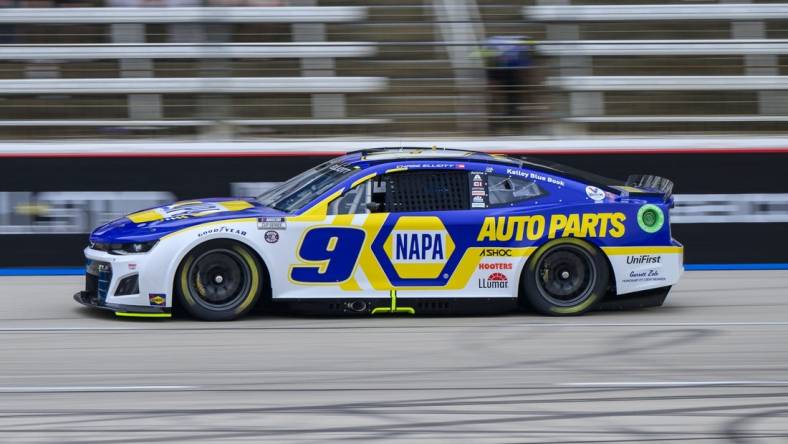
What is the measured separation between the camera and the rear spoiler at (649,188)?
9.25 metres

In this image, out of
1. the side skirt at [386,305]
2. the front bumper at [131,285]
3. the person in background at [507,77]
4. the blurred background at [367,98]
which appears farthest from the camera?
the person in background at [507,77]

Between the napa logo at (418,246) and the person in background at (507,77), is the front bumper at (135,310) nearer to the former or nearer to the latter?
the napa logo at (418,246)

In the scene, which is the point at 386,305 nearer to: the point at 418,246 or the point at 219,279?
the point at 418,246

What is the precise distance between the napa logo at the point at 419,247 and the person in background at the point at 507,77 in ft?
13.5

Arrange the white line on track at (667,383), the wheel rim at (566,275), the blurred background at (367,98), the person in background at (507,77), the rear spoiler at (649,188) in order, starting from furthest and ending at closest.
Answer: the person in background at (507,77) < the blurred background at (367,98) < the rear spoiler at (649,188) < the wheel rim at (566,275) < the white line on track at (667,383)

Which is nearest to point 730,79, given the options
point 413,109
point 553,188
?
point 413,109

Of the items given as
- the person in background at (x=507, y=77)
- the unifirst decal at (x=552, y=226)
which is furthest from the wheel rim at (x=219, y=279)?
the person in background at (x=507, y=77)

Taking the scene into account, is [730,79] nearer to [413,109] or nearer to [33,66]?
[413,109]

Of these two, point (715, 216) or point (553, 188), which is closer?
point (553, 188)

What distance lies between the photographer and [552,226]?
900cm

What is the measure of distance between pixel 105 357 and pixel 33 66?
6.32 metres

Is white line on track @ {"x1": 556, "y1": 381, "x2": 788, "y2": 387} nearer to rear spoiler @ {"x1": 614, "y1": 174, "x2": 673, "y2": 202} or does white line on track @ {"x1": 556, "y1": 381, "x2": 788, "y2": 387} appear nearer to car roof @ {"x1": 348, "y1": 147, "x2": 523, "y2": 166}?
rear spoiler @ {"x1": 614, "y1": 174, "x2": 673, "y2": 202}

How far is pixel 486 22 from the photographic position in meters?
13.5

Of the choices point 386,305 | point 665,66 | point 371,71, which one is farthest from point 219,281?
point 665,66
